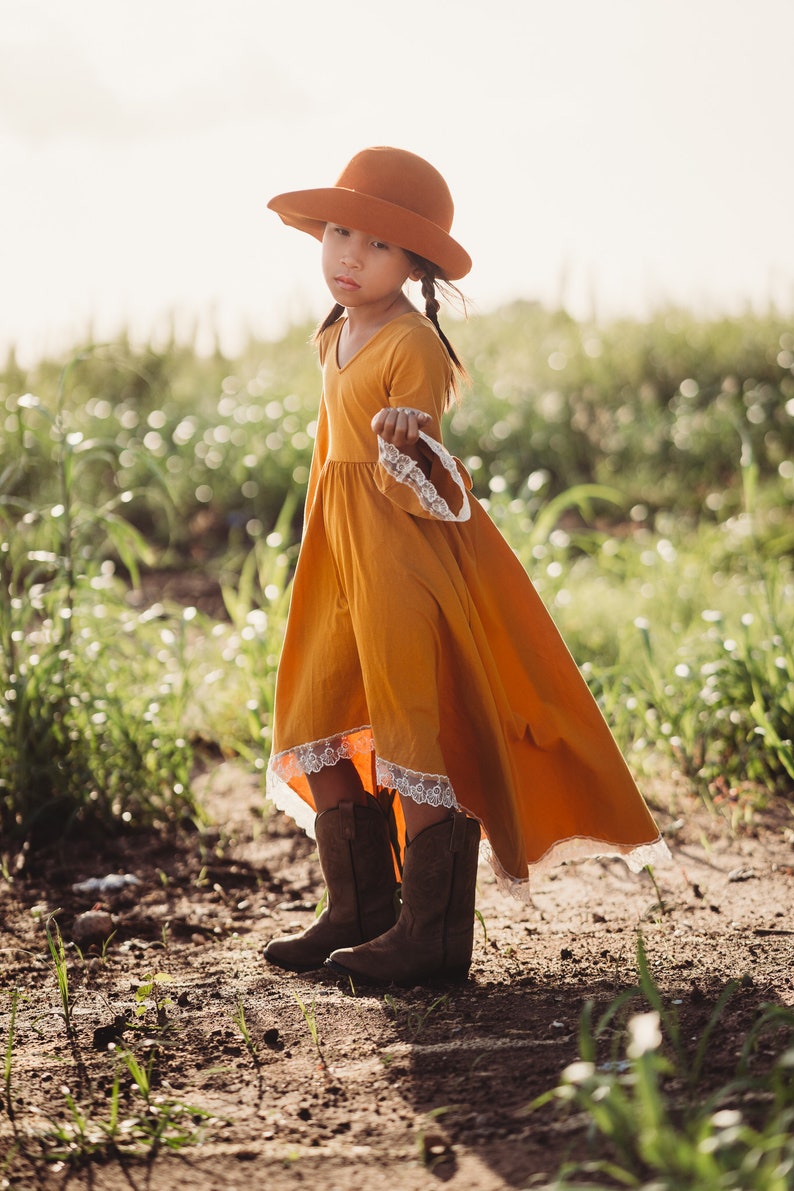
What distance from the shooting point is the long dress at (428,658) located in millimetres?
2260

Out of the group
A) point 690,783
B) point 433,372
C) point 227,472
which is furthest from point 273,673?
point 227,472

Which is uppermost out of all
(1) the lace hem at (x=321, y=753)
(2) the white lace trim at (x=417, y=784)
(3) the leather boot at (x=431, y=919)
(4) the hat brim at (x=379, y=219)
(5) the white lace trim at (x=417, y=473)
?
(4) the hat brim at (x=379, y=219)

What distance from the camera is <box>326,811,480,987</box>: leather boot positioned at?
7.61 ft

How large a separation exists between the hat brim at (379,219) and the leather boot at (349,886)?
3.58 feet

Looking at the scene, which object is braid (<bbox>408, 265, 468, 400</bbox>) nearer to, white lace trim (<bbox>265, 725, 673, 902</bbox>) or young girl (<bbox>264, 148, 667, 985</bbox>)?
young girl (<bbox>264, 148, 667, 985</bbox>)

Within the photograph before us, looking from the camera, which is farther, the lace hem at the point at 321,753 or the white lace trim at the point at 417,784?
the lace hem at the point at 321,753

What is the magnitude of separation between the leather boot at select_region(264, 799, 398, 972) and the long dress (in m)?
0.11

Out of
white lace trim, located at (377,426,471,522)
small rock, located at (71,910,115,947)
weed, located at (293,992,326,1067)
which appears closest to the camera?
weed, located at (293,992,326,1067)

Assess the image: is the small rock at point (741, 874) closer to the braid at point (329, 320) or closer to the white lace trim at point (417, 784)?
the white lace trim at point (417, 784)

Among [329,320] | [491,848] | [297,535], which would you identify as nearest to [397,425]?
[329,320]

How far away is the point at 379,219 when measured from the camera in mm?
2246

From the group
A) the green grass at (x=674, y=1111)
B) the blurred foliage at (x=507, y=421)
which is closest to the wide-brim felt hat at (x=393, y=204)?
the green grass at (x=674, y=1111)

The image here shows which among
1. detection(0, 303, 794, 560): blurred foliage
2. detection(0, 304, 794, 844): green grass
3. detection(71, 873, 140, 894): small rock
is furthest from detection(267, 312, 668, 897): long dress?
detection(0, 303, 794, 560): blurred foliage

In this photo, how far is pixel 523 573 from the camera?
8.15ft
